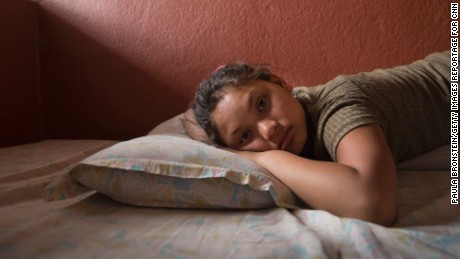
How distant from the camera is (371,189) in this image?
57cm

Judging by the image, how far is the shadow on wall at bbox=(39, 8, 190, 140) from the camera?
1.63 m

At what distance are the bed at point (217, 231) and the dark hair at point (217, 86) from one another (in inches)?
11.0

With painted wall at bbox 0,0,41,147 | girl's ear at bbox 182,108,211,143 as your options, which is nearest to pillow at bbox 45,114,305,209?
girl's ear at bbox 182,108,211,143

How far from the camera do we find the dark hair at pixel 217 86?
0.86 metres

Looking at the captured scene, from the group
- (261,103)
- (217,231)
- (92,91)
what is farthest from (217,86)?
(92,91)

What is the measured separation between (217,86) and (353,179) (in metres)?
0.43

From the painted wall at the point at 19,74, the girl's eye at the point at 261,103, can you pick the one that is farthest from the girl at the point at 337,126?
the painted wall at the point at 19,74

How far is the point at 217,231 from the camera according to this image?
1.83 ft

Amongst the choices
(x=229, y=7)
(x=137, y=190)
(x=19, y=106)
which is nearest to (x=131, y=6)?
(x=229, y=7)

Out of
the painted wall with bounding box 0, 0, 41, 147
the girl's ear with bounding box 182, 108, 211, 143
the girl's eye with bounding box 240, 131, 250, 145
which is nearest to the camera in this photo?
the girl's eye with bounding box 240, 131, 250, 145

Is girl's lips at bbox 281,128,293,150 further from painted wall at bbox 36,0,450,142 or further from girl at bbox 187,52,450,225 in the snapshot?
painted wall at bbox 36,0,450,142

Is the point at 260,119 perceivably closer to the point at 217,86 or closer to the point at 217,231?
the point at 217,86

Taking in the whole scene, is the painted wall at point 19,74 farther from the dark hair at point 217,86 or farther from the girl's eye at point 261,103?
the girl's eye at point 261,103

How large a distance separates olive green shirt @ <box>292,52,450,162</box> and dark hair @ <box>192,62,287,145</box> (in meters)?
0.13
